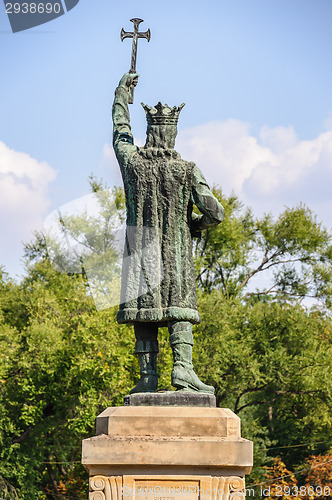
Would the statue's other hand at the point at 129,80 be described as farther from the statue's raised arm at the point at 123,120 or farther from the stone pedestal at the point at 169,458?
the stone pedestal at the point at 169,458

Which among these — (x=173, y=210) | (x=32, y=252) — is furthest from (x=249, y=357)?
(x=173, y=210)

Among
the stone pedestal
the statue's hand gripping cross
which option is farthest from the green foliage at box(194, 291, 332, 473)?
the stone pedestal

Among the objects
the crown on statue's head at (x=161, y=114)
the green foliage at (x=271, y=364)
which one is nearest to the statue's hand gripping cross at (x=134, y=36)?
the crown on statue's head at (x=161, y=114)

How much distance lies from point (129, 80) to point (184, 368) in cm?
268

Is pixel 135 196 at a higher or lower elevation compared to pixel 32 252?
lower

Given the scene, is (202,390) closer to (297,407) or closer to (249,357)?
(249,357)

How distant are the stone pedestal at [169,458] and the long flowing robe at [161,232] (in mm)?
913

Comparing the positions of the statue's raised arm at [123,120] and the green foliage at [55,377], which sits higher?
the statue's raised arm at [123,120]

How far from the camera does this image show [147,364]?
6598mm

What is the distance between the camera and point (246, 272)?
110ft

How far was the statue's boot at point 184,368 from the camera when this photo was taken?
636 cm

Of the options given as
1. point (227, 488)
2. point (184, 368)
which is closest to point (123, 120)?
point (184, 368)

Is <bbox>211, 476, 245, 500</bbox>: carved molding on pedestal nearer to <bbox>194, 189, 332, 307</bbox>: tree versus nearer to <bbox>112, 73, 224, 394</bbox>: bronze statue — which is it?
<bbox>112, 73, 224, 394</bbox>: bronze statue

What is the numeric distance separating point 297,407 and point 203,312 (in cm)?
594
